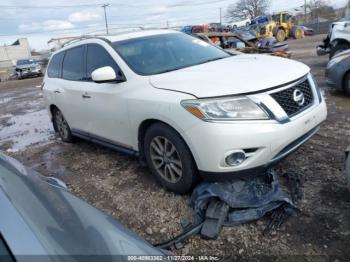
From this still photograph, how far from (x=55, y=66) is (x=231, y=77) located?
385 centimetres

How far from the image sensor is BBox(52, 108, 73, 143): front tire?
5988mm

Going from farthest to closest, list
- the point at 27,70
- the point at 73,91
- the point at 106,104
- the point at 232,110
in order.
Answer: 1. the point at 27,70
2. the point at 73,91
3. the point at 106,104
4. the point at 232,110

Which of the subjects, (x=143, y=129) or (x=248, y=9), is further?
(x=248, y=9)

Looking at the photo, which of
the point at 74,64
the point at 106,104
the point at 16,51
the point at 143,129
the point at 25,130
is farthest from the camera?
the point at 16,51

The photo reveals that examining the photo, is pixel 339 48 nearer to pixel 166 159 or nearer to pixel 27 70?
pixel 166 159

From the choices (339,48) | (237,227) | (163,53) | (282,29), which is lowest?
(282,29)

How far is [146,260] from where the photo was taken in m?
1.52

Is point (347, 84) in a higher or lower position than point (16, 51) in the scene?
higher

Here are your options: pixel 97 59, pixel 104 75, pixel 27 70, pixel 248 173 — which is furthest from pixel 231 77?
pixel 27 70

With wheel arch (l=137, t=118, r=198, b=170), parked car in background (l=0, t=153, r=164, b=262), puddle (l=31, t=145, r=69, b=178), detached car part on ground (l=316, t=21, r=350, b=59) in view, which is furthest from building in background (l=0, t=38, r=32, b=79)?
parked car in background (l=0, t=153, r=164, b=262)

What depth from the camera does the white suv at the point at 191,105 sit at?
3.09 metres

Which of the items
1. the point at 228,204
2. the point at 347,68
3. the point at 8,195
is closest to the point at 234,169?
the point at 228,204

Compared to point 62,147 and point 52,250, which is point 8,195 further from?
point 62,147

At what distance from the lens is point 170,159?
11.8ft
